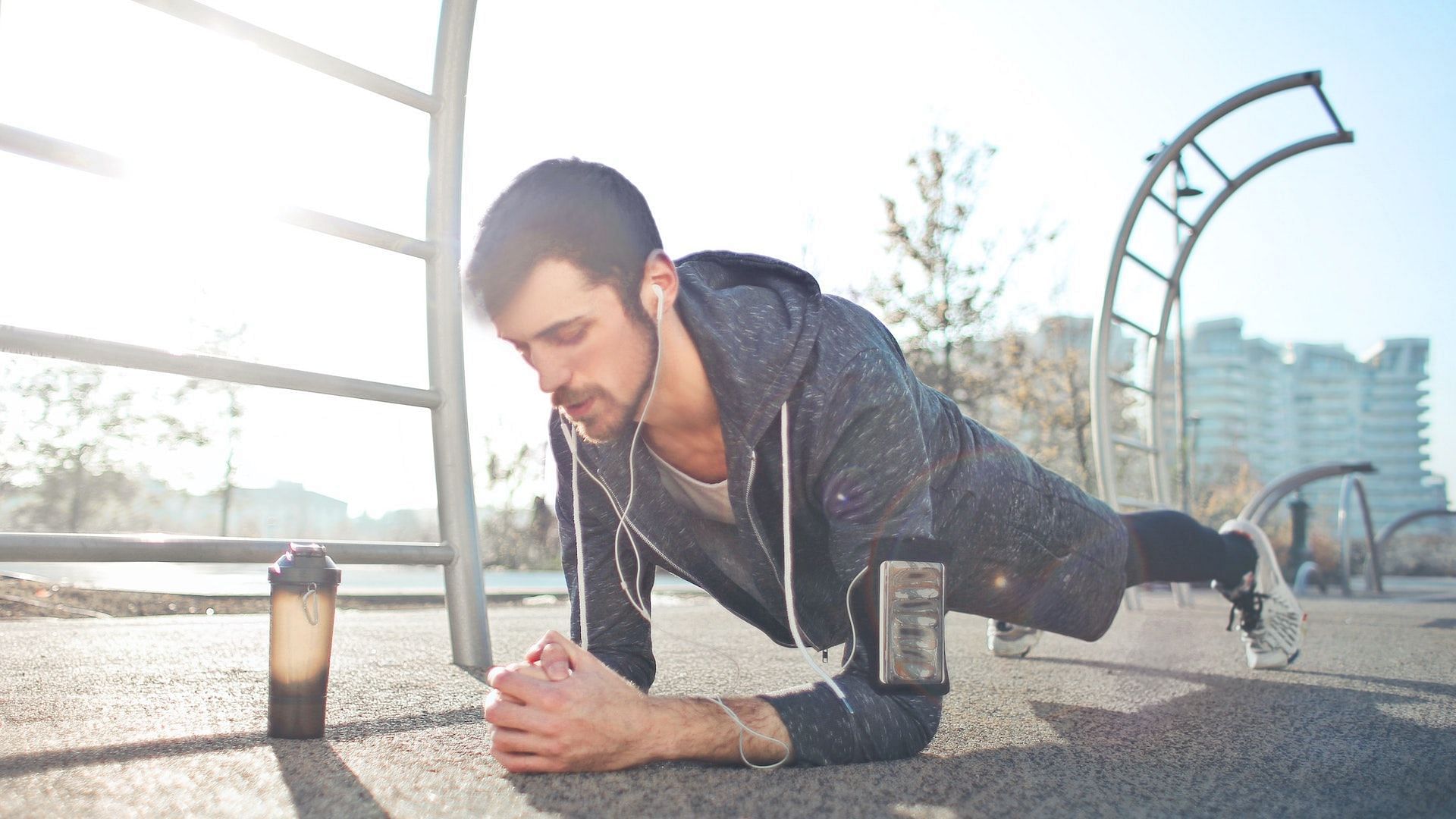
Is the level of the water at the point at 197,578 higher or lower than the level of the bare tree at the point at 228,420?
lower

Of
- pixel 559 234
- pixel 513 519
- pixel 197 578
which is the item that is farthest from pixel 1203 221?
pixel 513 519

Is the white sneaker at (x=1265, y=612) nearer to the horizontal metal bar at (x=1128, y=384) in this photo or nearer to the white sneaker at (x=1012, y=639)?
the white sneaker at (x=1012, y=639)

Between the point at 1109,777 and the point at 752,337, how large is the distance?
76 centimetres

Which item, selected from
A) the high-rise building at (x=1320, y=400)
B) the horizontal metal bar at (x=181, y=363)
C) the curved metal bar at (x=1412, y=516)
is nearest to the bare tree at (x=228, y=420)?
the horizontal metal bar at (x=181, y=363)

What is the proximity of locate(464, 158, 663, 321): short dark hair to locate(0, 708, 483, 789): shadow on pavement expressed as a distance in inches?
23.8

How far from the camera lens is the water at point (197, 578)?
1785 mm

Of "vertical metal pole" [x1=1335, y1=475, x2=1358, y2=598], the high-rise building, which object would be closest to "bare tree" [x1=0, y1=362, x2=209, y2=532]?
"vertical metal pole" [x1=1335, y1=475, x2=1358, y2=598]

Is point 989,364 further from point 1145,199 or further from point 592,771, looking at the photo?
point 592,771

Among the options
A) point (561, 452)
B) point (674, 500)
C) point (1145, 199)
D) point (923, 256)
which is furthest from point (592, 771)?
point (923, 256)

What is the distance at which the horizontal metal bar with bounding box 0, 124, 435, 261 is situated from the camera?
1.37 metres

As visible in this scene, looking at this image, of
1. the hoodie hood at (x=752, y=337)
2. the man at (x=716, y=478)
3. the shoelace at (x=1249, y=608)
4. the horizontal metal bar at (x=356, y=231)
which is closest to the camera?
the man at (x=716, y=478)

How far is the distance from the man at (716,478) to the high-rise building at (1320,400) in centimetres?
12326

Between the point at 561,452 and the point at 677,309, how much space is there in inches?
15.8

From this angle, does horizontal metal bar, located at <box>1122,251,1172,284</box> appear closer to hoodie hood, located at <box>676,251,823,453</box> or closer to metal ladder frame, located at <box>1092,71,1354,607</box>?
metal ladder frame, located at <box>1092,71,1354,607</box>
